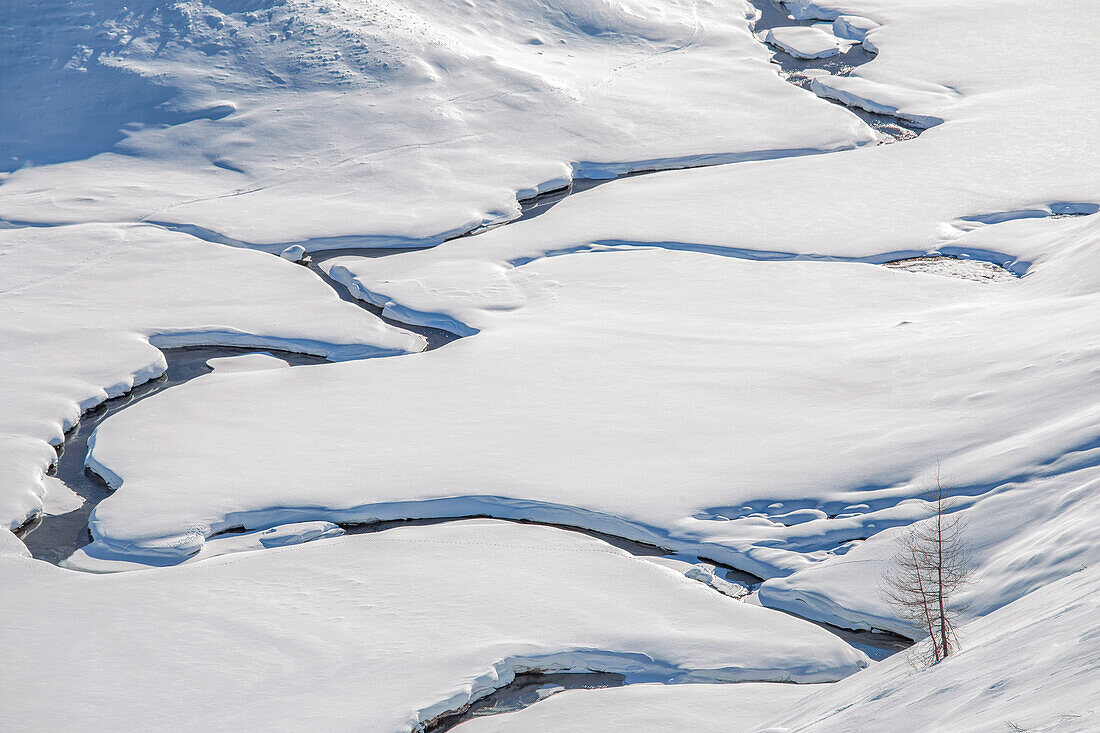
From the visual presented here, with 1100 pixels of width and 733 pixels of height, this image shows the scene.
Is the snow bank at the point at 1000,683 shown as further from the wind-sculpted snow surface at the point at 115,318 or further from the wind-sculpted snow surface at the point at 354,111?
the wind-sculpted snow surface at the point at 354,111

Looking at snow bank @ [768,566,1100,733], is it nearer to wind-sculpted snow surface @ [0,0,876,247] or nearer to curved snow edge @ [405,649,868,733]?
curved snow edge @ [405,649,868,733]

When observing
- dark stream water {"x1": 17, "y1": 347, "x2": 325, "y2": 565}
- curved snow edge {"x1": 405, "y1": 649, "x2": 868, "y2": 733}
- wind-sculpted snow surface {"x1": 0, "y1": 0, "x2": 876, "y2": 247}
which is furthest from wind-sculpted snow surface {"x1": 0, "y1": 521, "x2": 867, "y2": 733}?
wind-sculpted snow surface {"x1": 0, "y1": 0, "x2": 876, "y2": 247}

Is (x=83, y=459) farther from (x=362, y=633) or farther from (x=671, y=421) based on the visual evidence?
(x=671, y=421)

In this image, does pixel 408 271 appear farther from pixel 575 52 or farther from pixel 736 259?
pixel 575 52

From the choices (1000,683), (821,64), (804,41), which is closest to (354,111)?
(821,64)

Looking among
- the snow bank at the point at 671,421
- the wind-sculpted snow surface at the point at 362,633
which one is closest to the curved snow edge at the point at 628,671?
the wind-sculpted snow surface at the point at 362,633

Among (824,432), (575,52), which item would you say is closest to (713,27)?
(575,52)
